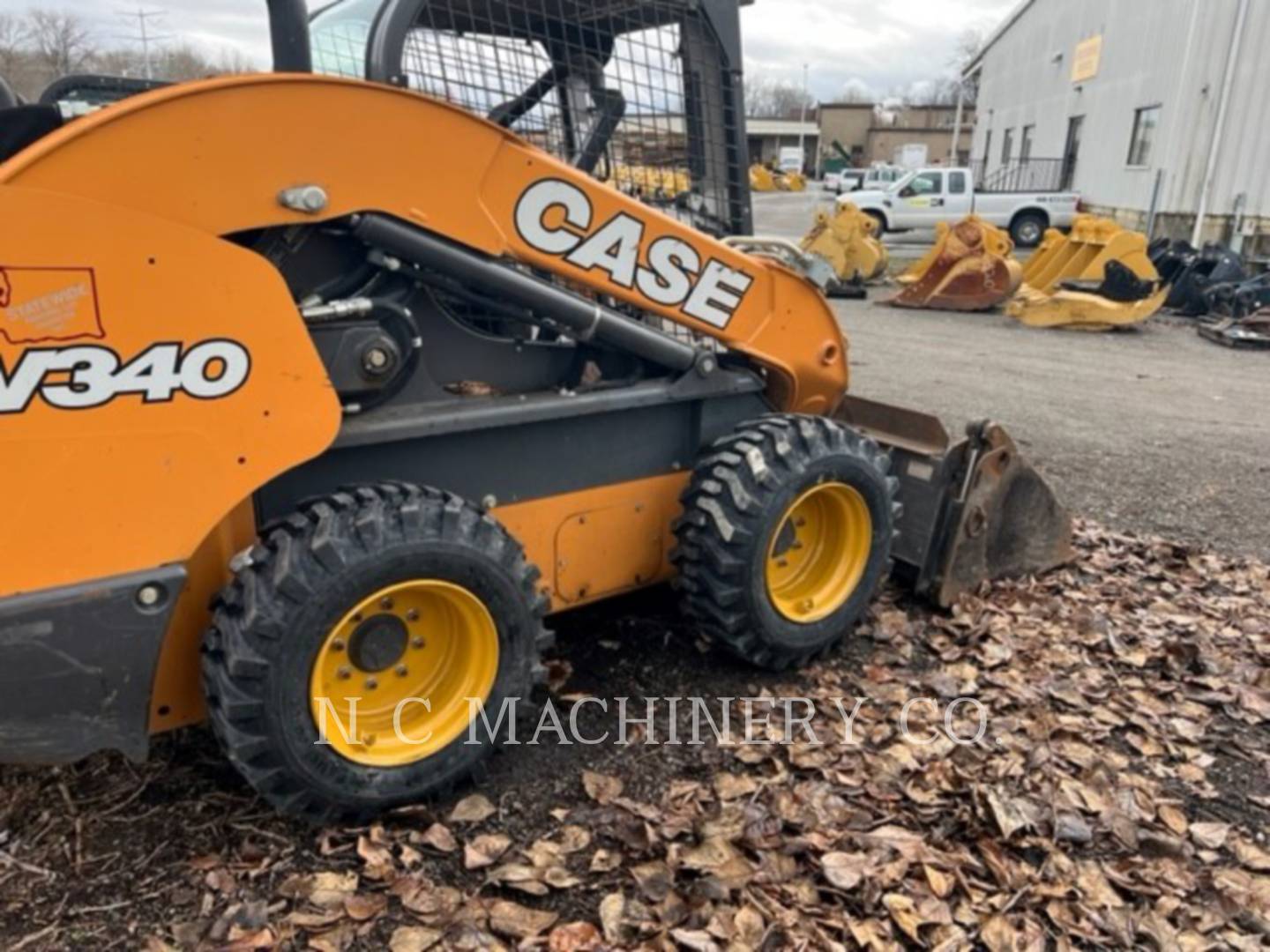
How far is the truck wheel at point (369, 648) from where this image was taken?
230 cm

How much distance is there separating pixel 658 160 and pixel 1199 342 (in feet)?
34.9

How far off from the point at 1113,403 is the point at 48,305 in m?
8.12

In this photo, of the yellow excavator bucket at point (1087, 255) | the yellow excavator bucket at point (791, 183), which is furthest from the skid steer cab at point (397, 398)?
the yellow excavator bucket at point (791, 183)

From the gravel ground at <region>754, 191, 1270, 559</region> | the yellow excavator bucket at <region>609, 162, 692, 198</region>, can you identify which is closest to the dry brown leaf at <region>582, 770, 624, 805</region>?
the yellow excavator bucket at <region>609, 162, 692, 198</region>

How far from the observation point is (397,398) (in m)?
2.76

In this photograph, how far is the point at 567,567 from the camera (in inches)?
125

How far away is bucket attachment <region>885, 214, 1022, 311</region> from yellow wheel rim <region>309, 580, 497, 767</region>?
478 inches

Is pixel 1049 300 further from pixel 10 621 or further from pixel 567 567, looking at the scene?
pixel 10 621

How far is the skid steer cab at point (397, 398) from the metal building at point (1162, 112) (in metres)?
16.2

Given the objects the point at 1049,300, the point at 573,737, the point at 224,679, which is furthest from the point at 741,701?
the point at 1049,300

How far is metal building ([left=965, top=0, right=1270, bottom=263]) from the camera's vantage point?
16422 mm

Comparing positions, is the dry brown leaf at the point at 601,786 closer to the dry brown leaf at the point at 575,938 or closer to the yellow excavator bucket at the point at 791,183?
the dry brown leaf at the point at 575,938

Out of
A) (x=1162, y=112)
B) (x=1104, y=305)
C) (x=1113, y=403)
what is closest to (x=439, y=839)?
(x=1113, y=403)

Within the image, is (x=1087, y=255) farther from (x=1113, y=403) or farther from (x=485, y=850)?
(x=485, y=850)
